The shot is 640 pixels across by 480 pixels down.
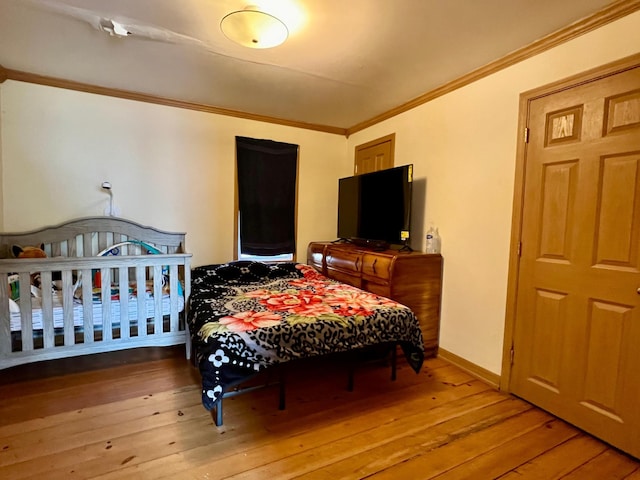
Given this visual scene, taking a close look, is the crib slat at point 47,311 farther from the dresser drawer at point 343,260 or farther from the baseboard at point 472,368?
the baseboard at point 472,368

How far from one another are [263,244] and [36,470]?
8.51ft

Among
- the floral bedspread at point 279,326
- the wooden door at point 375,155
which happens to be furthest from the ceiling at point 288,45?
the floral bedspread at point 279,326

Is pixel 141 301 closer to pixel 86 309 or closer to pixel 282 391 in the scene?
pixel 86 309

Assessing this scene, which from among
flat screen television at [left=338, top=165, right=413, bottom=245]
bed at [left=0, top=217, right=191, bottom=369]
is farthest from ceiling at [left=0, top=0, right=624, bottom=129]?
bed at [left=0, top=217, right=191, bottom=369]

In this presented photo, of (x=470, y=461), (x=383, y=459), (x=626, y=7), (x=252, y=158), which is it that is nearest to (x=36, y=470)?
(x=383, y=459)

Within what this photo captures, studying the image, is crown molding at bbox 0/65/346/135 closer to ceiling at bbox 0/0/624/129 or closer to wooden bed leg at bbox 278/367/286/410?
ceiling at bbox 0/0/624/129

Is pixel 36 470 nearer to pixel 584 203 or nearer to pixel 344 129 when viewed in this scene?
pixel 584 203

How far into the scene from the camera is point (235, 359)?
1787 mm

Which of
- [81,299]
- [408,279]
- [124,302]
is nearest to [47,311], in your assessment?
[81,299]

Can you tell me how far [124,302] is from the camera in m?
2.43

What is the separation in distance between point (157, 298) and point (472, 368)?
8.25 ft

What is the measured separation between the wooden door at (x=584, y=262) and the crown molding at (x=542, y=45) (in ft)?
1.03

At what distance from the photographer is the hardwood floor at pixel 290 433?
158cm

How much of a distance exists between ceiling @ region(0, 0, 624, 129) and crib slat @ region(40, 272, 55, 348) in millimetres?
1636
